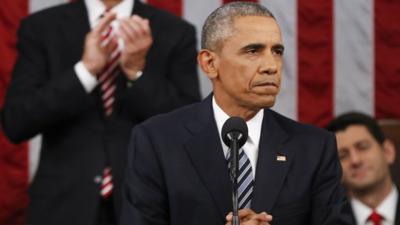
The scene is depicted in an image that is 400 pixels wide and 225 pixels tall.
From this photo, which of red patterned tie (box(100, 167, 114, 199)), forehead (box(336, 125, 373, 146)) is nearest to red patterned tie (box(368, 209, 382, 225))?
forehead (box(336, 125, 373, 146))

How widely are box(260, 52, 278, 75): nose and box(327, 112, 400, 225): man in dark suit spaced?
5.08 ft

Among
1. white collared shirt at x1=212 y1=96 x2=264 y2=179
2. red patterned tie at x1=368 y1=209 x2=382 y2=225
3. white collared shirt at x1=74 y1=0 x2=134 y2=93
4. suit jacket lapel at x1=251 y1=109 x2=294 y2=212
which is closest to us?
suit jacket lapel at x1=251 y1=109 x2=294 y2=212

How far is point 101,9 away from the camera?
125 inches

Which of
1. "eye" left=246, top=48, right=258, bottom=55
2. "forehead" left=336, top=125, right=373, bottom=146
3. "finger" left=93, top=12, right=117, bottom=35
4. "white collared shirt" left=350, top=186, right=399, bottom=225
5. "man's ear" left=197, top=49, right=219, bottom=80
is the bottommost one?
"white collared shirt" left=350, top=186, right=399, bottom=225

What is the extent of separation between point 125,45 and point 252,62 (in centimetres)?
79

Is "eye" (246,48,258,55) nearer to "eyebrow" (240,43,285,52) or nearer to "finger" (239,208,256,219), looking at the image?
"eyebrow" (240,43,285,52)

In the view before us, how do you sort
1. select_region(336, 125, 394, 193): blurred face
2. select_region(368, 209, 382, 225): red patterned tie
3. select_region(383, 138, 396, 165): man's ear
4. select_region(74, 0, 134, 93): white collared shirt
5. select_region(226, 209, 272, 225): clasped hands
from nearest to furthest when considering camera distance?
1. select_region(226, 209, 272, 225): clasped hands
2. select_region(74, 0, 134, 93): white collared shirt
3. select_region(368, 209, 382, 225): red patterned tie
4. select_region(336, 125, 394, 193): blurred face
5. select_region(383, 138, 396, 165): man's ear

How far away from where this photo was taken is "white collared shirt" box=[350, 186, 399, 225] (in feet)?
12.0

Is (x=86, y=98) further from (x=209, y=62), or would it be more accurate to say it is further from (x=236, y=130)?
(x=236, y=130)

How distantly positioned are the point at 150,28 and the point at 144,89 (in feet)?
1.08

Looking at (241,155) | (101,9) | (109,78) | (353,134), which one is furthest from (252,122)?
(353,134)

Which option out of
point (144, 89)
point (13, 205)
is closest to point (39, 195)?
point (144, 89)

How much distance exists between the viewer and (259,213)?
2.21 metres

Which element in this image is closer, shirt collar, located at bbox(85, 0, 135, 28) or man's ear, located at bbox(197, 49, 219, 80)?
man's ear, located at bbox(197, 49, 219, 80)
